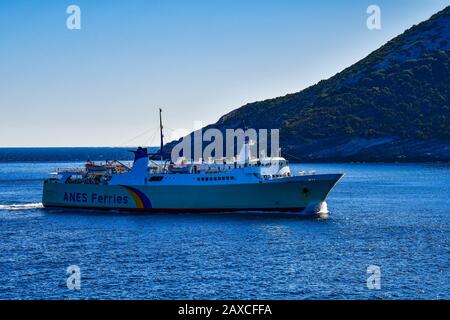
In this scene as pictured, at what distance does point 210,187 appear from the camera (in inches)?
2756

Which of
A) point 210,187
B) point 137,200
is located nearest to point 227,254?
point 210,187

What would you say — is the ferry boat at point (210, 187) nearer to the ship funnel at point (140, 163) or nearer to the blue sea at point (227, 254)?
the ship funnel at point (140, 163)

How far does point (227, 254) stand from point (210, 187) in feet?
76.9

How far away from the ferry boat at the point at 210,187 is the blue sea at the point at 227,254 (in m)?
1.92

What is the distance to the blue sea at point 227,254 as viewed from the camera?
3694 centimetres

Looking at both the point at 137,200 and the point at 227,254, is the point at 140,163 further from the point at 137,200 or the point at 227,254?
the point at 227,254

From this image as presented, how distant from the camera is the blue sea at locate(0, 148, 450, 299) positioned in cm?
3694

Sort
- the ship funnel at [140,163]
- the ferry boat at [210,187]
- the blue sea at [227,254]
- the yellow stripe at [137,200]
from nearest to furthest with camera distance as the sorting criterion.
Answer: the blue sea at [227,254], the ferry boat at [210,187], the yellow stripe at [137,200], the ship funnel at [140,163]

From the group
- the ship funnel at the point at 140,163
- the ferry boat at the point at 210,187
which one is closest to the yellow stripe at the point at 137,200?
the ferry boat at the point at 210,187

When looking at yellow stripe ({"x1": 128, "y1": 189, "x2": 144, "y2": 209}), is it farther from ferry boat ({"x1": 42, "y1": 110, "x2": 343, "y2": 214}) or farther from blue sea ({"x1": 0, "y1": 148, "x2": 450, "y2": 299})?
blue sea ({"x1": 0, "y1": 148, "x2": 450, "y2": 299})

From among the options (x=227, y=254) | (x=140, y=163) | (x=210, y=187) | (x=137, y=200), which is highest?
(x=140, y=163)

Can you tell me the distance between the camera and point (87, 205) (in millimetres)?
78188

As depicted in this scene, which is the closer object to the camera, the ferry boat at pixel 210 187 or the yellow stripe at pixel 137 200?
the ferry boat at pixel 210 187

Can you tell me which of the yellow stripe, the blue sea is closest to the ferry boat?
the yellow stripe
